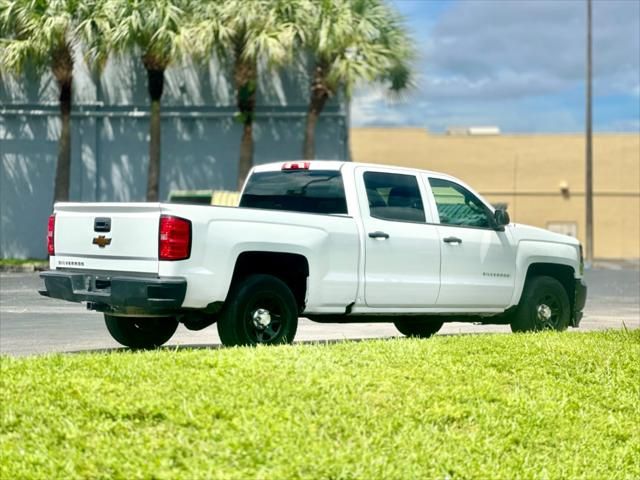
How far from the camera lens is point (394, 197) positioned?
12.0 metres

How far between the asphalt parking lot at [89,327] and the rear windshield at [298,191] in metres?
1.84

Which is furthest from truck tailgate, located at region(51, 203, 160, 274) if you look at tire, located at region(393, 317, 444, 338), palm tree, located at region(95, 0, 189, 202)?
palm tree, located at region(95, 0, 189, 202)

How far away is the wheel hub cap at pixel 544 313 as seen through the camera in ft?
43.3

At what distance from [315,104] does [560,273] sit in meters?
24.1

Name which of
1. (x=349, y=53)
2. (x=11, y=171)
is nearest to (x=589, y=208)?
(x=349, y=53)

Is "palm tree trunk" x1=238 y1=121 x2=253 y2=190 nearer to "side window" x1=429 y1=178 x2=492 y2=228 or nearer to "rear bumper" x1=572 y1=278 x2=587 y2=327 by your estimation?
"rear bumper" x1=572 y1=278 x2=587 y2=327

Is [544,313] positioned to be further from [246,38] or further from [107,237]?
[246,38]

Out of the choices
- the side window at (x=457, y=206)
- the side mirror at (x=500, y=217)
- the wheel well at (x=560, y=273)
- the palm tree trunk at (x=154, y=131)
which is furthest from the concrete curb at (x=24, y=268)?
the side mirror at (x=500, y=217)

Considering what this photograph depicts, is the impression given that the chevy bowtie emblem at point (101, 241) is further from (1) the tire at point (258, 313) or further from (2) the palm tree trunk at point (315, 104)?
(2) the palm tree trunk at point (315, 104)

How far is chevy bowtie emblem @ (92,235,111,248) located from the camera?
10453 mm

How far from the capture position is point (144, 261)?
397 inches

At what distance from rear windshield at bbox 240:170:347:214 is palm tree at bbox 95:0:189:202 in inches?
915

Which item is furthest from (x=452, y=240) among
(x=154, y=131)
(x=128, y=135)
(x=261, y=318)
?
(x=128, y=135)

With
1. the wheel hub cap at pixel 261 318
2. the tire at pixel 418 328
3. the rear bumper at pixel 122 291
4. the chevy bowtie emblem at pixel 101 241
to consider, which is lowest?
the tire at pixel 418 328
